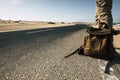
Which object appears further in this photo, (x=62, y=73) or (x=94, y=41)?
(x=94, y=41)

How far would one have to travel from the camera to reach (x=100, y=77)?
367 cm

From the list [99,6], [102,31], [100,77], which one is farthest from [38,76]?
[99,6]

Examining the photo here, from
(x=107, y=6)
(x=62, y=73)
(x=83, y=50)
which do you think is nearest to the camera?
(x=62, y=73)

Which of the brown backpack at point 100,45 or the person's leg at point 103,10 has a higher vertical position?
the person's leg at point 103,10

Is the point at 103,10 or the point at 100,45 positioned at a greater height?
the point at 103,10

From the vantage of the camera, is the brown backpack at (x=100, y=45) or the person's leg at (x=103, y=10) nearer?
the brown backpack at (x=100, y=45)

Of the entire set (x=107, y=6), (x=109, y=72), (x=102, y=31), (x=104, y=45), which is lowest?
(x=109, y=72)

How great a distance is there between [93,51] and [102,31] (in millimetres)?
711

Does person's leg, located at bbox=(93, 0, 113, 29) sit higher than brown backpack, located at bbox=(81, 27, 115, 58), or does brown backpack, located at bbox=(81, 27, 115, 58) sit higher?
person's leg, located at bbox=(93, 0, 113, 29)

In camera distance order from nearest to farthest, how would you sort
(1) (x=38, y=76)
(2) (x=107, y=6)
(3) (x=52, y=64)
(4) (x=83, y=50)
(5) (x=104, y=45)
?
(1) (x=38, y=76) < (3) (x=52, y=64) < (5) (x=104, y=45) < (4) (x=83, y=50) < (2) (x=107, y=6)

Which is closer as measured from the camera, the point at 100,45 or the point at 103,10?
the point at 100,45

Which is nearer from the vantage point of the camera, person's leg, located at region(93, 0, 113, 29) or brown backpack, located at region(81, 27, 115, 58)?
brown backpack, located at region(81, 27, 115, 58)

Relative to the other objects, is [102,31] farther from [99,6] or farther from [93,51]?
[99,6]

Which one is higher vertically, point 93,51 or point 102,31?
point 102,31
